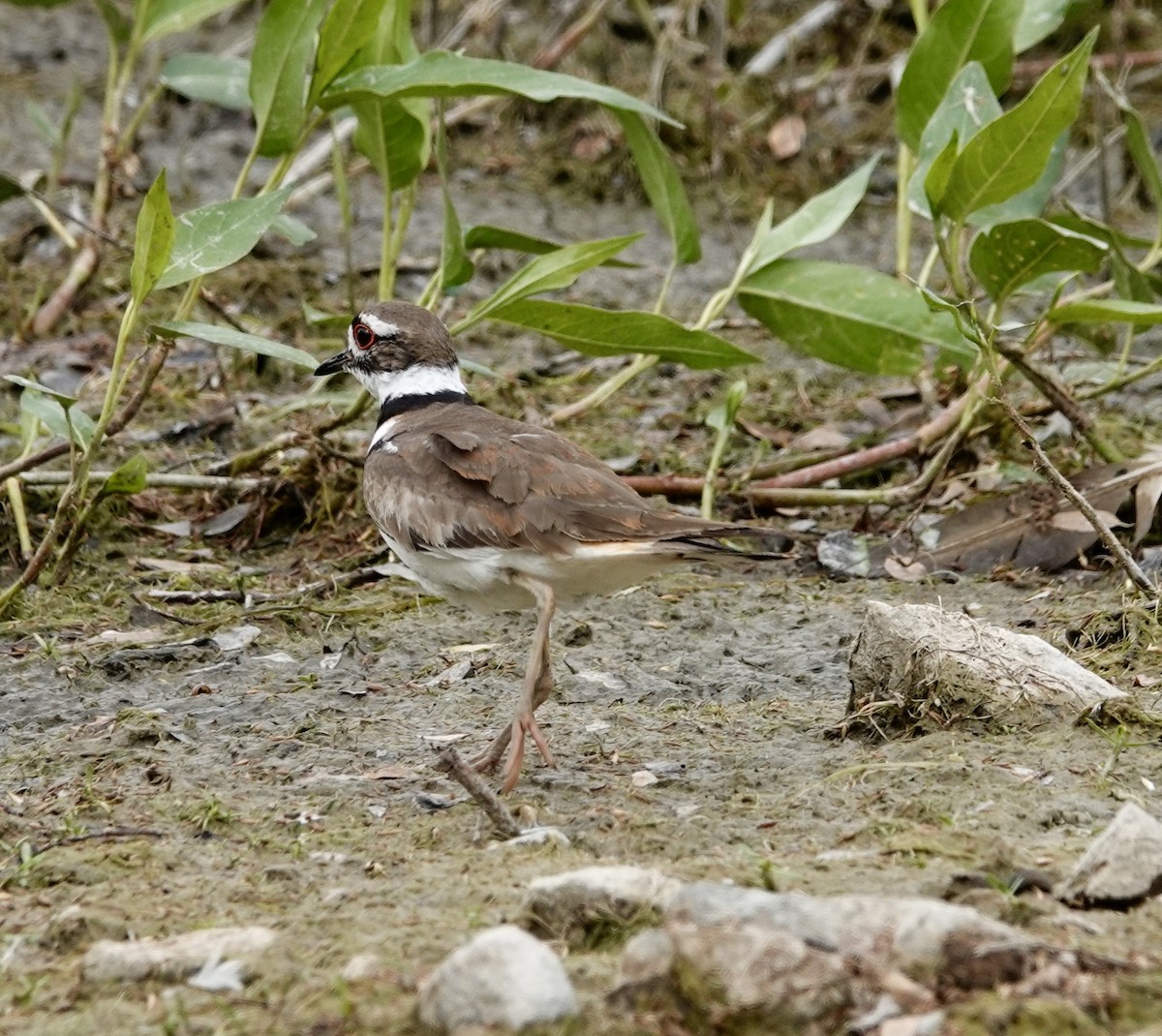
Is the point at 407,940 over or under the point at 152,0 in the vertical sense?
under

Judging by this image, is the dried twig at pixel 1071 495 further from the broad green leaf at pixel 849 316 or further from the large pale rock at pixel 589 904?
the large pale rock at pixel 589 904

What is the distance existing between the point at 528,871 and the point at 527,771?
0.89 m

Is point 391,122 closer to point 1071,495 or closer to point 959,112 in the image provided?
point 959,112

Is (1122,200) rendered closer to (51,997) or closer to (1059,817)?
(1059,817)

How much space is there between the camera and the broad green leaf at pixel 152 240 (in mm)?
4660

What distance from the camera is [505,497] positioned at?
15.1ft

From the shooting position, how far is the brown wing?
452cm

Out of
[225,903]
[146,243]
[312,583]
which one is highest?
[146,243]

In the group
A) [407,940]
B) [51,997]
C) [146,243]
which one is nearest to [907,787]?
[407,940]

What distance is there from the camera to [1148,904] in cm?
315

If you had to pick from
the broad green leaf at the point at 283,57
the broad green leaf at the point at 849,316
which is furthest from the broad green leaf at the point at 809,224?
the broad green leaf at the point at 283,57

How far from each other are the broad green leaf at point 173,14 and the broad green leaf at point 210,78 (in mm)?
558

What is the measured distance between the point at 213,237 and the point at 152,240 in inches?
13.1

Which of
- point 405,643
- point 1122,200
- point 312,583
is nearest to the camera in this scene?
point 405,643
